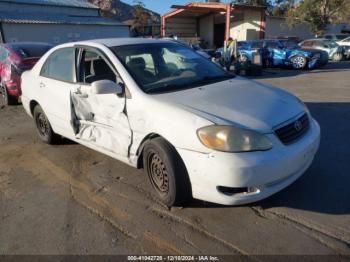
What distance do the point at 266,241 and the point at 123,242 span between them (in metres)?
1.20

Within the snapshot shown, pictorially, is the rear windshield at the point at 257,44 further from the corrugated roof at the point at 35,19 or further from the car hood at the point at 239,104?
the corrugated roof at the point at 35,19

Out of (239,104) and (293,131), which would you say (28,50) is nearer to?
(239,104)

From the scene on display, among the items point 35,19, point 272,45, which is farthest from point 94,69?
point 35,19

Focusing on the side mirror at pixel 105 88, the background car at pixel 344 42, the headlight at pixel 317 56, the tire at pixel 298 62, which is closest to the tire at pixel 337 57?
the background car at pixel 344 42

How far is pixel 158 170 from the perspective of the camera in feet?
10.8

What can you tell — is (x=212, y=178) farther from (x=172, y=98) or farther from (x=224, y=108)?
(x=172, y=98)

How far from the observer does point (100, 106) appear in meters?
3.79

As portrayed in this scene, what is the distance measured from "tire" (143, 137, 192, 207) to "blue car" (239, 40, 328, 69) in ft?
44.6

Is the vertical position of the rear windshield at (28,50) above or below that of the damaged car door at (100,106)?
above

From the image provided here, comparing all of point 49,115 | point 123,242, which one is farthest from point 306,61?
point 123,242

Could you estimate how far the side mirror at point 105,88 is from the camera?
3346 mm

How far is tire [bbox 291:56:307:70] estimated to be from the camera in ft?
49.2

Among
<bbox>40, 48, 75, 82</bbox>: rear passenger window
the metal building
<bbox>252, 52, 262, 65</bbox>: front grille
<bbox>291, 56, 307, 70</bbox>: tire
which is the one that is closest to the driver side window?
<bbox>40, 48, 75, 82</bbox>: rear passenger window

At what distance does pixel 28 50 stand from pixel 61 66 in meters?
4.57
